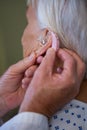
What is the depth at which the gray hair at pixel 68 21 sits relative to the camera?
738 millimetres

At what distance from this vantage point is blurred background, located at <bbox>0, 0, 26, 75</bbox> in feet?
4.28

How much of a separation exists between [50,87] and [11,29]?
2.53ft

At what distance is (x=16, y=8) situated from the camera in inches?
51.4

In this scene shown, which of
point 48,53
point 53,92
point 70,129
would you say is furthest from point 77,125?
point 48,53

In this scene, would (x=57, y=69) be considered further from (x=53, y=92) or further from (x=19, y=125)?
(x=19, y=125)

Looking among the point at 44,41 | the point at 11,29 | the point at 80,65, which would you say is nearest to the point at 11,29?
the point at 11,29

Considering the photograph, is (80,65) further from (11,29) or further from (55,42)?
(11,29)

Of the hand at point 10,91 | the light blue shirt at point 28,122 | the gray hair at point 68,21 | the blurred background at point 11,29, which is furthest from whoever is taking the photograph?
the blurred background at point 11,29

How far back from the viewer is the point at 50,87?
65 cm

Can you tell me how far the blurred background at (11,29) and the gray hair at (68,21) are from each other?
536 millimetres

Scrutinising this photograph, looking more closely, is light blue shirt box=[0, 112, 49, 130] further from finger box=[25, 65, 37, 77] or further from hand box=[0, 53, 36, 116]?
hand box=[0, 53, 36, 116]

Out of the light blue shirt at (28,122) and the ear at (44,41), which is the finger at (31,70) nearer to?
the ear at (44,41)

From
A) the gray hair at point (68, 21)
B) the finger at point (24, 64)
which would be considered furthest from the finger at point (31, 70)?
the gray hair at point (68, 21)

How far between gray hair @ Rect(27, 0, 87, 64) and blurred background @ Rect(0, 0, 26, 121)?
21.1 inches
